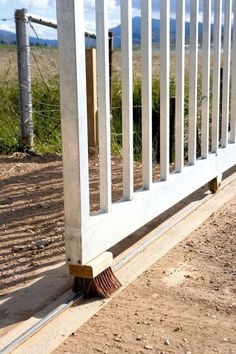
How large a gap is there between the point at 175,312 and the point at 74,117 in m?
0.97

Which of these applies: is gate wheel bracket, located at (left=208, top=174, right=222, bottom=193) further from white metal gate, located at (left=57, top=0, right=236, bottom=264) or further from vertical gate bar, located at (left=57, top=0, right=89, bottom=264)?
vertical gate bar, located at (left=57, top=0, right=89, bottom=264)

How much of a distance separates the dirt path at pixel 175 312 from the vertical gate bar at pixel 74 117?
34cm

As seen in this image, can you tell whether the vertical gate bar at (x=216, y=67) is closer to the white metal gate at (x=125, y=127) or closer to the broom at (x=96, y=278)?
the white metal gate at (x=125, y=127)

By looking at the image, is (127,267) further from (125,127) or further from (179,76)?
(179,76)

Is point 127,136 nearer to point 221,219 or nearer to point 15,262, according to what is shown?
point 15,262

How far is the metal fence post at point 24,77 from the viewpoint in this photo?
583 cm

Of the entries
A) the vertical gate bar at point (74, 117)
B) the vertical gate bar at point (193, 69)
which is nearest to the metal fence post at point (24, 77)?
the vertical gate bar at point (193, 69)

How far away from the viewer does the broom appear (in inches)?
103

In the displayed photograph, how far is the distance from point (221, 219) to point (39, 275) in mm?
1444

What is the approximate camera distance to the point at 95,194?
14.2 feet

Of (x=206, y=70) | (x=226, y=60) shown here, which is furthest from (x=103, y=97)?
(x=226, y=60)

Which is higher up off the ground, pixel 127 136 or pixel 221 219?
pixel 127 136

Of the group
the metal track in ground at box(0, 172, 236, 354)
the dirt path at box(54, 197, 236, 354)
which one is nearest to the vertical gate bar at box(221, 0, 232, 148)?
the metal track in ground at box(0, 172, 236, 354)

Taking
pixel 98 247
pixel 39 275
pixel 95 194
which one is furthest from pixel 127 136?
pixel 95 194
